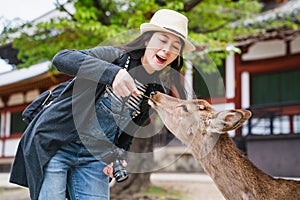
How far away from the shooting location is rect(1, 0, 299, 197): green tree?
5.73m

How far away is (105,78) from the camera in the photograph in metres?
1.89

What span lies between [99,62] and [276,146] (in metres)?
7.39

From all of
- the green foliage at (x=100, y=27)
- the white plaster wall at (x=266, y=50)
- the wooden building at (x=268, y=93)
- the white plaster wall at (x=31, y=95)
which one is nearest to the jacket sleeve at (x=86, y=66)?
the green foliage at (x=100, y=27)

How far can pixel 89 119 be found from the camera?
209 centimetres

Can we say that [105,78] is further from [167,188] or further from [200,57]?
[167,188]

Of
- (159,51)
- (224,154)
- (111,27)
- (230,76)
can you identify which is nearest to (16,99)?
(230,76)

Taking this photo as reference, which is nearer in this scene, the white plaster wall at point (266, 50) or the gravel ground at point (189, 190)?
the gravel ground at point (189, 190)

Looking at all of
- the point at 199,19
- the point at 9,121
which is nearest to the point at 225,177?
the point at 199,19

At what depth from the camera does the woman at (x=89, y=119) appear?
2057mm

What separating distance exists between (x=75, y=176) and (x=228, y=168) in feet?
3.21

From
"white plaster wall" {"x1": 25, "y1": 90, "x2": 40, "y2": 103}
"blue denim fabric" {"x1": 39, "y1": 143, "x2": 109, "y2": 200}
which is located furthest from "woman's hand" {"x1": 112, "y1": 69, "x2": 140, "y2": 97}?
"white plaster wall" {"x1": 25, "y1": 90, "x2": 40, "y2": 103}

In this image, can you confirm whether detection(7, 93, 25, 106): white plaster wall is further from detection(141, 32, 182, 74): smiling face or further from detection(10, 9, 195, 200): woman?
detection(141, 32, 182, 74): smiling face

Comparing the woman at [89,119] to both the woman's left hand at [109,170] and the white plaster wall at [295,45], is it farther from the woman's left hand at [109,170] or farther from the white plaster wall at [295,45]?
the white plaster wall at [295,45]

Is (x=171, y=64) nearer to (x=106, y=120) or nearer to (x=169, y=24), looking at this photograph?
(x=169, y=24)
